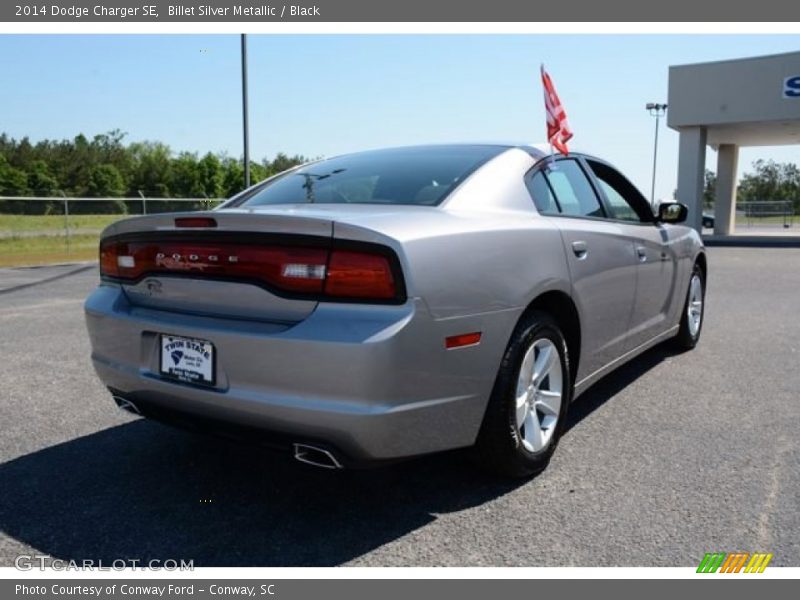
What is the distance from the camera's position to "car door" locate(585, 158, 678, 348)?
4273 mm

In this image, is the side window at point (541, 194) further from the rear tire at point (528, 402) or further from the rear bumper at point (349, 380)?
the rear bumper at point (349, 380)

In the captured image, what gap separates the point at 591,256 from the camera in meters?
3.59

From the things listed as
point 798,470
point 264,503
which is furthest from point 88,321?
point 798,470

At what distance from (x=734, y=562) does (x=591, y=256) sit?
1.64m

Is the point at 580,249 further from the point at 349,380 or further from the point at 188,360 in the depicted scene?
the point at 188,360

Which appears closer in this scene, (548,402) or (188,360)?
(188,360)

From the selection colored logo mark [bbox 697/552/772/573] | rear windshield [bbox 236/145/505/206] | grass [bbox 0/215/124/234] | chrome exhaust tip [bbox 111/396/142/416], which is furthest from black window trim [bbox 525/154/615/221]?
grass [bbox 0/215/124/234]

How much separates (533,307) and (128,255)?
1.82 meters

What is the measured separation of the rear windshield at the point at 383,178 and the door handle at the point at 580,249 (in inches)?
23.9

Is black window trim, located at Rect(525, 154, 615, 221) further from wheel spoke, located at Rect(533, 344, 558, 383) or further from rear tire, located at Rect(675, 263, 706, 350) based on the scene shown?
rear tire, located at Rect(675, 263, 706, 350)

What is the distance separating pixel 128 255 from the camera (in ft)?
10.0

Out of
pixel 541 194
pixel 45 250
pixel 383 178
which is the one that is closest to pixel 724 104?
pixel 45 250

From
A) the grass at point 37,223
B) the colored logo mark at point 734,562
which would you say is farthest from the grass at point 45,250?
the colored logo mark at point 734,562
